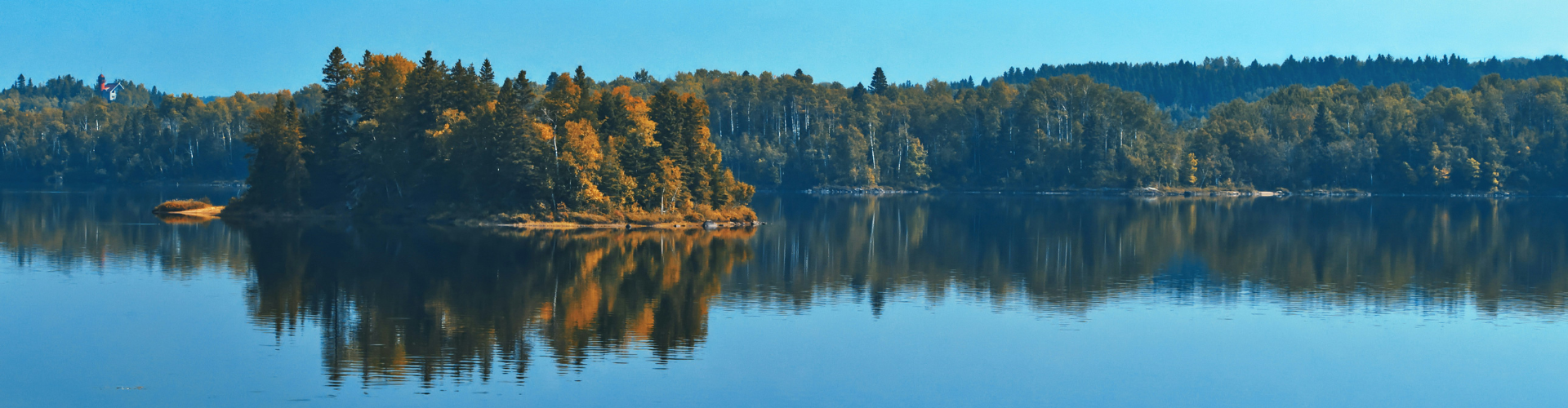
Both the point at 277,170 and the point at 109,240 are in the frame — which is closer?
the point at 109,240

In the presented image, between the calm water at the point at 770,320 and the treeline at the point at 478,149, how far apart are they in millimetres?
8974

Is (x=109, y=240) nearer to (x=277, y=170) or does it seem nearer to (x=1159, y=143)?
(x=277, y=170)

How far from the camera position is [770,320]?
131ft

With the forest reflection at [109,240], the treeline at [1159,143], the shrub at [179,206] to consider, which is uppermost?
the treeline at [1159,143]

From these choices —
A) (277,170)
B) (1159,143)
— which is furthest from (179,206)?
(1159,143)

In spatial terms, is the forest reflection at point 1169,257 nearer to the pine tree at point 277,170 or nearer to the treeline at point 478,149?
the treeline at point 478,149

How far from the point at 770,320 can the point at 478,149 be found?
53462 mm

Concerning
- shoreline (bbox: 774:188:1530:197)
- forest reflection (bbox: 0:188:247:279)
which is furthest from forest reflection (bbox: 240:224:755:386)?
shoreline (bbox: 774:188:1530:197)

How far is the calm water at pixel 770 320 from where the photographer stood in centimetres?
2905

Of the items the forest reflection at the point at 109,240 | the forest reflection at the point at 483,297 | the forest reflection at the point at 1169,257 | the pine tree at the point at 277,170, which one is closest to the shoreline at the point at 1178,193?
the forest reflection at the point at 1169,257

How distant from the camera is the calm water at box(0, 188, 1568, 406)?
95.3 feet

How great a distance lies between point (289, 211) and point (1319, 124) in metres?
146

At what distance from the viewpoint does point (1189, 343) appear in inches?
1406

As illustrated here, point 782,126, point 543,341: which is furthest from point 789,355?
point 782,126
